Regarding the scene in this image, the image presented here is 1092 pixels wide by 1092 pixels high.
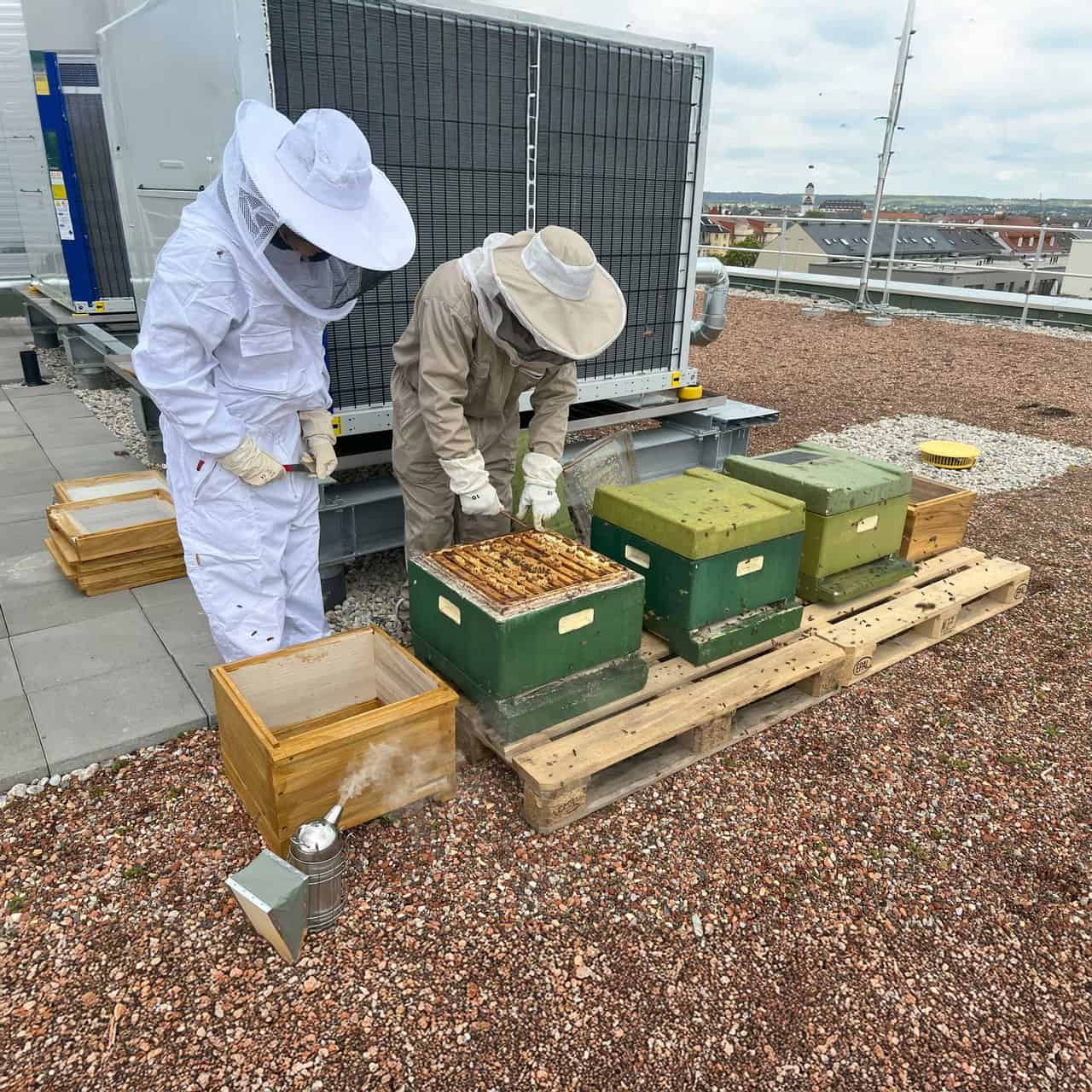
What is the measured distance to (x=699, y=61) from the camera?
4.52 metres

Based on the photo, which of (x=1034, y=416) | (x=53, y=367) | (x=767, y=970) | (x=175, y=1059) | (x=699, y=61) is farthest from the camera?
(x=53, y=367)

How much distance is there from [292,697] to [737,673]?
172 centimetres

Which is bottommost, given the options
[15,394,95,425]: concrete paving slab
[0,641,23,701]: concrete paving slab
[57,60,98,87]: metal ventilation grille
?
[0,641,23,701]: concrete paving slab

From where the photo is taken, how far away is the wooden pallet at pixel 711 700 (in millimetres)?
2770

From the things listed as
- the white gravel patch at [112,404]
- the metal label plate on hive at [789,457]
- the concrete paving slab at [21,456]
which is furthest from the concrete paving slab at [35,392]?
the metal label plate on hive at [789,457]

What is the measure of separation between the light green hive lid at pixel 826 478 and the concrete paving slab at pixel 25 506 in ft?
14.2

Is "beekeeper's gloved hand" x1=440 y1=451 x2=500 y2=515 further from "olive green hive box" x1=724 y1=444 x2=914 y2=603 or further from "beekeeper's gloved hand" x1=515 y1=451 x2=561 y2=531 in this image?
"olive green hive box" x1=724 y1=444 x2=914 y2=603

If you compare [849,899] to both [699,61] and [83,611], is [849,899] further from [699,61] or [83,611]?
[699,61]

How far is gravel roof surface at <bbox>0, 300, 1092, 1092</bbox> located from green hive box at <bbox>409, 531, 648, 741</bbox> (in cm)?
39

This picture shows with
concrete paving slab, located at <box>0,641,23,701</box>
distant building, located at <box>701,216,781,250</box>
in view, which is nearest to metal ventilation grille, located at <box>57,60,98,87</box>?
concrete paving slab, located at <box>0,641,23,701</box>

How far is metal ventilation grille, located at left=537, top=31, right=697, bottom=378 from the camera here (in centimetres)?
413

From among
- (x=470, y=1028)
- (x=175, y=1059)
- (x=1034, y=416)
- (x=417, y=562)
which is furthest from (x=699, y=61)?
(x=1034, y=416)

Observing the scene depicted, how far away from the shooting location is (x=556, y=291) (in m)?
2.82

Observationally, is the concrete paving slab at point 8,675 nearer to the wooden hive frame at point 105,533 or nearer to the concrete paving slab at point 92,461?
the wooden hive frame at point 105,533
